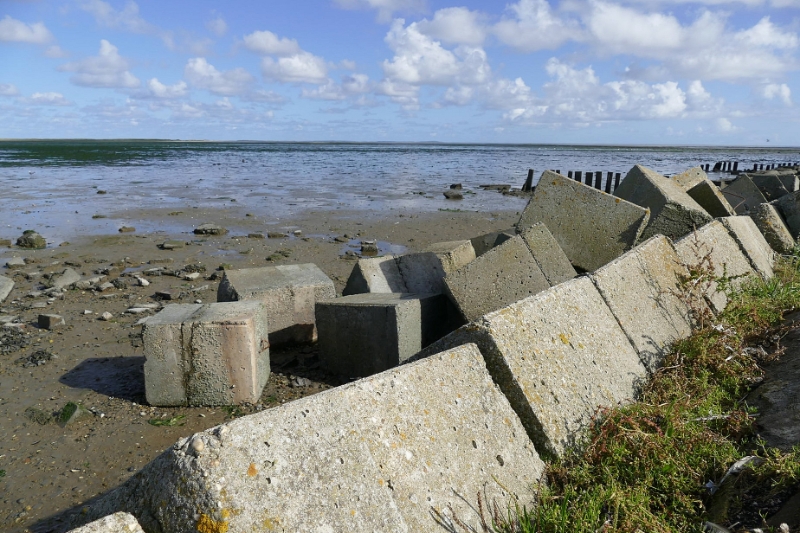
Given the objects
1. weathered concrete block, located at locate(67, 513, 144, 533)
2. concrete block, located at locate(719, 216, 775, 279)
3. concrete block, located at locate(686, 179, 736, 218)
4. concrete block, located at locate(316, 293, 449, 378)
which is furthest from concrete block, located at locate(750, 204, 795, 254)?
weathered concrete block, located at locate(67, 513, 144, 533)

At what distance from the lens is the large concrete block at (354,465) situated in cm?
174

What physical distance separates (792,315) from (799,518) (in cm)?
271

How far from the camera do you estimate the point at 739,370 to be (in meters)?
3.41

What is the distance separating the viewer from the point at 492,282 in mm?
4652

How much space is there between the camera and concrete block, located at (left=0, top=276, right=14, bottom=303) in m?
7.58

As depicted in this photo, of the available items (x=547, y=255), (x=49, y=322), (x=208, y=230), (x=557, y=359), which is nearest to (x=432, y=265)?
(x=547, y=255)

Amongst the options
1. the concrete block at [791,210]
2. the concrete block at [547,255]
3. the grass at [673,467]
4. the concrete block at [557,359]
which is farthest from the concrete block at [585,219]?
the concrete block at [791,210]

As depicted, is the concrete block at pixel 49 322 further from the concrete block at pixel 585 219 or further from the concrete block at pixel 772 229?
the concrete block at pixel 772 229

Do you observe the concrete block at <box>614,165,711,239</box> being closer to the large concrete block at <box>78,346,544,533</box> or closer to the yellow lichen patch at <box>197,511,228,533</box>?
the large concrete block at <box>78,346,544,533</box>

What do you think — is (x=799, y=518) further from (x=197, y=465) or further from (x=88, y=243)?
(x=88, y=243)

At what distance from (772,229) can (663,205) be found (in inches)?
67.4

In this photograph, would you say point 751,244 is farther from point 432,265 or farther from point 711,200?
point 432,265

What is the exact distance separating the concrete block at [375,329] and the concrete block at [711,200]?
4365mm

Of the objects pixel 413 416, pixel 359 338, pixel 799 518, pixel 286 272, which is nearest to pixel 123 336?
pixel 286 272
